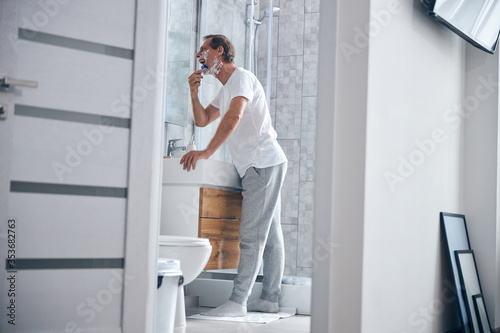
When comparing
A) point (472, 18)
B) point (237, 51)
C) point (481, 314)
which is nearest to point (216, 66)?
point (237, 51)

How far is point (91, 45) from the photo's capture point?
2.03 m

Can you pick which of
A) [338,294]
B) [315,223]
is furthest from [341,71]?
[338,294]

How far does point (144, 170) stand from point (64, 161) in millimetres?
265

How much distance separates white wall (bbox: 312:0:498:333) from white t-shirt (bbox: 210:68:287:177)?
913 millimetres

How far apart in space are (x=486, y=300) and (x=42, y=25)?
2.53 meters

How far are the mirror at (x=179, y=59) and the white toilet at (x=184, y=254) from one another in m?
1.11

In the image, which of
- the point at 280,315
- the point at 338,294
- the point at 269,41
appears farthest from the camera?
the point at 269,41

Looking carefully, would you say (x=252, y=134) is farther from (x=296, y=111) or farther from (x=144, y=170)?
(x=144, y=170)

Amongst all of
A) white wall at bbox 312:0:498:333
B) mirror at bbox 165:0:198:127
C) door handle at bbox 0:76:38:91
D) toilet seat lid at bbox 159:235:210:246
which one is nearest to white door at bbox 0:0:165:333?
door handle at bbox 0:76:38:91

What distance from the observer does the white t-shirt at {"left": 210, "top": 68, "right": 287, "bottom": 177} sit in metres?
3.36

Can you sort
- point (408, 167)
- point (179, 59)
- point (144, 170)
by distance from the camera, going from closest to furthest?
point (144, 170) < point (408, 167) < point (179, 59)

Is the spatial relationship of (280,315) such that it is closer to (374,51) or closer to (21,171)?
(374,51)

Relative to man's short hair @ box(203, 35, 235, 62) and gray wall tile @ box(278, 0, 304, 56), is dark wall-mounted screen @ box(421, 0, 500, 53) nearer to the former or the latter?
man's short hair @ box(203, 35, 235, 62)

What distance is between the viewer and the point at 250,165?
3391mm
